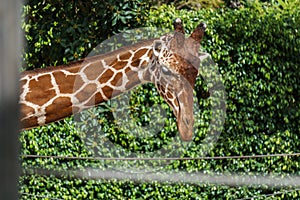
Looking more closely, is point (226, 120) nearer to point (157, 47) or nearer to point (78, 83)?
point (157, 47)

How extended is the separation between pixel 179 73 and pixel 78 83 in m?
0.60

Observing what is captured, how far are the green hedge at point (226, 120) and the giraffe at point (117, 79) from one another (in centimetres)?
125

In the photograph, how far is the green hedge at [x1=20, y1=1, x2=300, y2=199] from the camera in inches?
219

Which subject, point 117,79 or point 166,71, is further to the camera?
point 117,79

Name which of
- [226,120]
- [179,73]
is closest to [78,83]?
[179,73]

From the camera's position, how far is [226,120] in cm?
577

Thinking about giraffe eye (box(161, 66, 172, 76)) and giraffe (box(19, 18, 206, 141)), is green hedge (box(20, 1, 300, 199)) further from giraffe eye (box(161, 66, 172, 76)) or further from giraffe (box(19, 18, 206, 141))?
giraffe eye (box(161, 66, 172, 76))

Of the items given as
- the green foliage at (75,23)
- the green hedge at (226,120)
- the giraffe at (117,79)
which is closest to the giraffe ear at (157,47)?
the giraffe at (117,79)

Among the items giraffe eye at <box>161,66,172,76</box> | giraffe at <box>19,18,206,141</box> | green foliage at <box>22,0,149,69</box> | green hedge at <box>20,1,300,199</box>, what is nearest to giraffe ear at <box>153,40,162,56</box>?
giraffe at <box>19,18,206,141</box>

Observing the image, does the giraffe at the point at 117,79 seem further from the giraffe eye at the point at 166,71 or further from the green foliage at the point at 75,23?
the green foliage at the point at 75,23

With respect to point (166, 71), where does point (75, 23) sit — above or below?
above

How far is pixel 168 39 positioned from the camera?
4.19 meters

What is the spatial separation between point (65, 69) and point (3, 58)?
3.77 metres

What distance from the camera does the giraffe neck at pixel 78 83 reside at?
4133 millimetres
